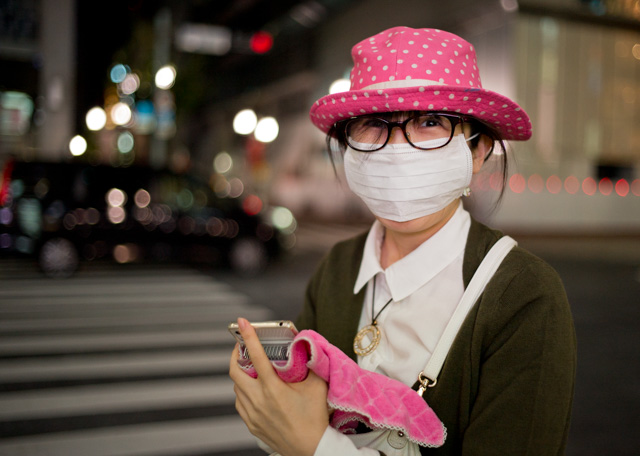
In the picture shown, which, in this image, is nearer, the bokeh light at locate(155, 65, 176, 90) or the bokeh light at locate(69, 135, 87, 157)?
the bokeh light at locate(69, 135, 87, 157)

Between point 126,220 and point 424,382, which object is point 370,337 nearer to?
point 424,382

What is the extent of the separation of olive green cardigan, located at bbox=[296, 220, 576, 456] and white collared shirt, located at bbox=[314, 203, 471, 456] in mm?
63

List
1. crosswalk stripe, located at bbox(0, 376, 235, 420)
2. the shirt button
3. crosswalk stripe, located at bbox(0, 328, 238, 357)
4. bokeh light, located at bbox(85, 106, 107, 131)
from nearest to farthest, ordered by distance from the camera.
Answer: the shirt button, crosswalk stripe, located at bbox(0, 376, 235, 420), crosswalk stripe, located at bbox(0, 328, 238, 357), bokeh light, located at bbox(85, 106, 107, 131)

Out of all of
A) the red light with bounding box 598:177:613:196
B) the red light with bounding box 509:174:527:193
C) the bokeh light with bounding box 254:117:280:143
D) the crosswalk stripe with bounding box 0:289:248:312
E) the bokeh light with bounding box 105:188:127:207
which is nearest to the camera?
the crosswalk stripe with bounding box 0:289:248:312

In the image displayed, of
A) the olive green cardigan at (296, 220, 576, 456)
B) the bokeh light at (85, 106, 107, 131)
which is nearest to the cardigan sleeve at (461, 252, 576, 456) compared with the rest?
the olive green cardigan at (296, 220, 576, 456)

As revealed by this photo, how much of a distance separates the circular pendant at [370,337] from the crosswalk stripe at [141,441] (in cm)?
231

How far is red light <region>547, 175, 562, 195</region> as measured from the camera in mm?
18984

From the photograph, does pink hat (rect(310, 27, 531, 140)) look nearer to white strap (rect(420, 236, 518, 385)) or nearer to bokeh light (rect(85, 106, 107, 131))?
white strap (rect(420, 236, 518, 385))

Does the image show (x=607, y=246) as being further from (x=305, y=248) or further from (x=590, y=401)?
(x=590, y=401)

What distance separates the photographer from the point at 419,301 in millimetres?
1478

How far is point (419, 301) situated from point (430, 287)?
0.15ft

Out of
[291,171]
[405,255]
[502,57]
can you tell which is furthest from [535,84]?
[405,255]

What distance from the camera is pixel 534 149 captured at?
62.1 feet

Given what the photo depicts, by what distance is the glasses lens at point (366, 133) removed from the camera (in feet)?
4.84
